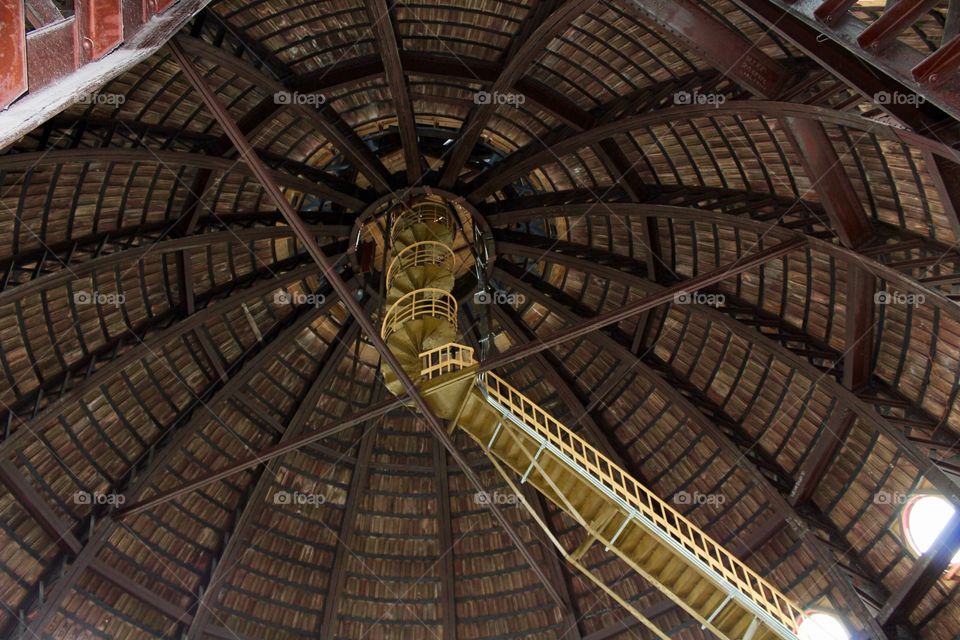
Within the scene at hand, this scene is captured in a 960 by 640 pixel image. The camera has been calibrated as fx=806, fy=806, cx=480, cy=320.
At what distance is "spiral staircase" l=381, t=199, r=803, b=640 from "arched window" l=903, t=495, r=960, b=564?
3.64 metres

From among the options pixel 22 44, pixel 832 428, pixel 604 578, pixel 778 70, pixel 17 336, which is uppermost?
pixel 778 70

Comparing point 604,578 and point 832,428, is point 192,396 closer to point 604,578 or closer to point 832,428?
point 604,578

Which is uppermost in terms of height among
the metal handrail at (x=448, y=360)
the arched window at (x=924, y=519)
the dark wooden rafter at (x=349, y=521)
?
the metal handrail at (x=448, y=360)

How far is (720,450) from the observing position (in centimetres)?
2428

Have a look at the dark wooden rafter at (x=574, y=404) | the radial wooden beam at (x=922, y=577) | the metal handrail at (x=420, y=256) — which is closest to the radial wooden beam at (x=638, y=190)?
the dark wooden rafter at (x=574, y=404)

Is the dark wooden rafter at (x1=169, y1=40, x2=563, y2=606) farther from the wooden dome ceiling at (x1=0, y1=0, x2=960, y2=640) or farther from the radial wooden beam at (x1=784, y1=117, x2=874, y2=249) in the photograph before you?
the radial wooden beam at (x1=784, y1=117, x2=874, y2=249)

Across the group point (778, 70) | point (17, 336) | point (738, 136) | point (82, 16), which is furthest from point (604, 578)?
point (82, 16)

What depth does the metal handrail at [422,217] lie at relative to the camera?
23.6 m

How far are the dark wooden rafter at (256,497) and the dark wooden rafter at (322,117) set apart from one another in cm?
496

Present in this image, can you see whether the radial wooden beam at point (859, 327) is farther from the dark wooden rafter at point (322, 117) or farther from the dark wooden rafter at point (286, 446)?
the dark wooden rafter at point (322, 117)

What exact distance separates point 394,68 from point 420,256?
554cm

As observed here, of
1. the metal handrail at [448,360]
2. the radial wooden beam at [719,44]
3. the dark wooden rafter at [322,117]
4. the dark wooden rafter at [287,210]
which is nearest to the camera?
the dark wooden rafter at [287,210]

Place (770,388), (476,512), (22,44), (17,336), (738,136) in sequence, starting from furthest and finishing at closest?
1. (476,512)
2. (770,388)
3. (17,336)
4. (738,136)
5. (22,44)

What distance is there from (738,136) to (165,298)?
1654 cm
